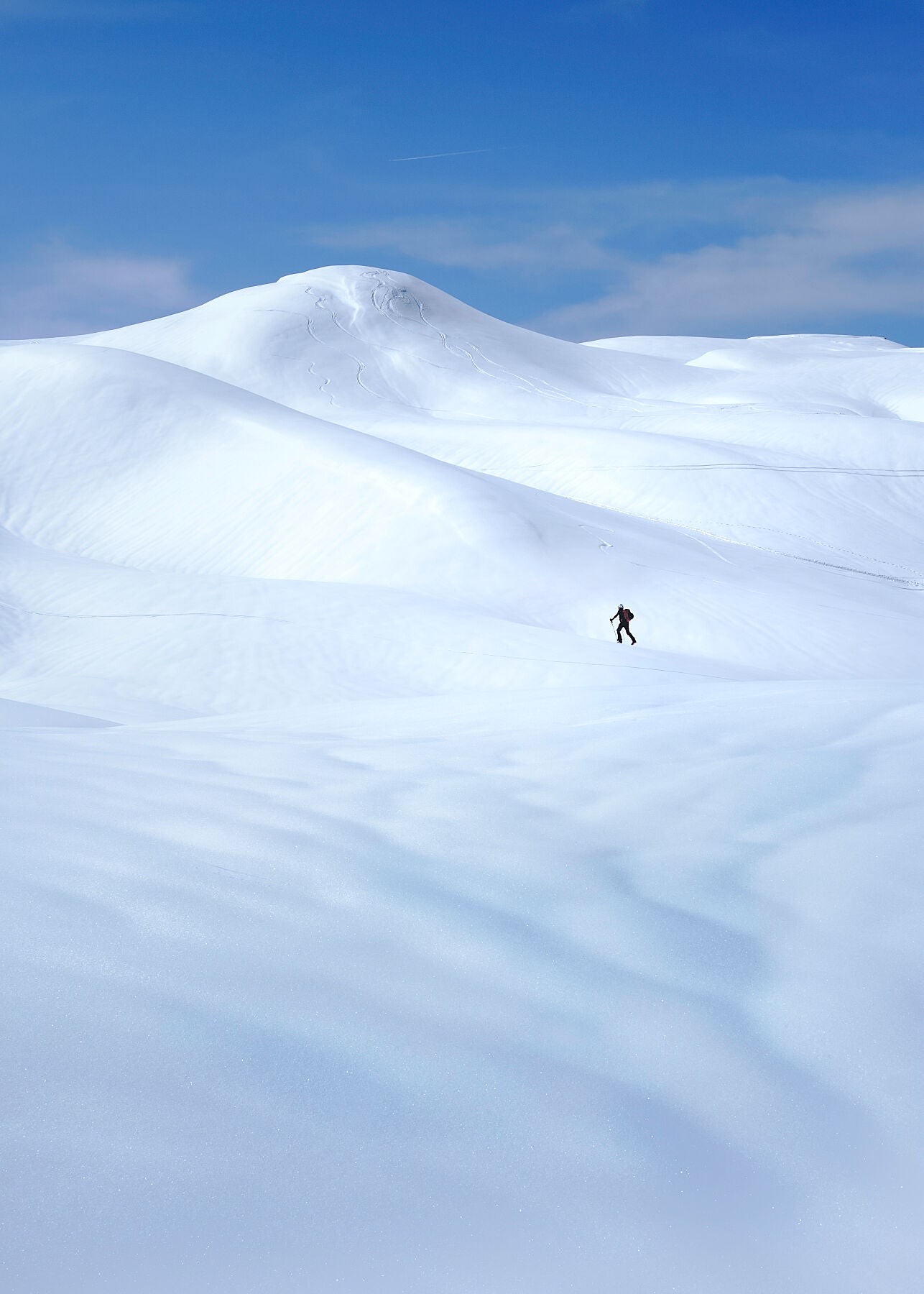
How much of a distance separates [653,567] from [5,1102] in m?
18.4

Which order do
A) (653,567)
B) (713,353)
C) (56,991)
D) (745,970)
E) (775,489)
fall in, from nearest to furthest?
(56,991) < (745,970) < (653,567) < (775,489) < (713,353)

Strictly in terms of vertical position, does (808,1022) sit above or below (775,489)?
below

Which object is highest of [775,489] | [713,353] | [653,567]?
[713,353]

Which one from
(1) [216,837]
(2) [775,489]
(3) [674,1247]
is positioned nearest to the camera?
(3) [674,1247]

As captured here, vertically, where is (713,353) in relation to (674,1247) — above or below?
above

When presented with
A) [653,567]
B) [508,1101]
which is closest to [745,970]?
[508,1101]

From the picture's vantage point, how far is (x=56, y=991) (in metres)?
1.84

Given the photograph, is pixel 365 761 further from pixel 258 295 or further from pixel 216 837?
pixel 258 295

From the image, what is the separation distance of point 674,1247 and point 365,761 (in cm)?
228

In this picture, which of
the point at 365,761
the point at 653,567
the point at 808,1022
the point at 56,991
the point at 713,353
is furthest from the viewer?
the point at 713,353

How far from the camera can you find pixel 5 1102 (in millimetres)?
1546

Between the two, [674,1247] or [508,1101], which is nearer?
[674,1247]

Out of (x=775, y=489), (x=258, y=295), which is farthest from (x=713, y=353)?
(x=775, y=489)

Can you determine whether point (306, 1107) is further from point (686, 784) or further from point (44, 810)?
point (686, 784)
